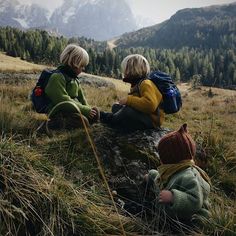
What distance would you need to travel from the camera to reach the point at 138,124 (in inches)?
215

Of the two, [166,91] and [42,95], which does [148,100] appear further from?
[42,95]

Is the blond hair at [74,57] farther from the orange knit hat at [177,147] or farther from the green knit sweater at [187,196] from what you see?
the green knit sweater at [187,196]

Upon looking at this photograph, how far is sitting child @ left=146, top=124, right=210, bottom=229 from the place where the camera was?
3291mm

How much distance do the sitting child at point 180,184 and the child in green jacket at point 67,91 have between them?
202 centimetres

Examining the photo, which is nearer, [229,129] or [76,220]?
[76,220]

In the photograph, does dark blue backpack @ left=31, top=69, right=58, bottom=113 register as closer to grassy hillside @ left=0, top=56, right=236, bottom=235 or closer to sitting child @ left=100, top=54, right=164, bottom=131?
sitting child @ left=100, top=54, right=164, bottom=131

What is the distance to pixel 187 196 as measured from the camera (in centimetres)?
331

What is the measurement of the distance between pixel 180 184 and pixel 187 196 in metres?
0.18

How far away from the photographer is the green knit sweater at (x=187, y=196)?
3283mm

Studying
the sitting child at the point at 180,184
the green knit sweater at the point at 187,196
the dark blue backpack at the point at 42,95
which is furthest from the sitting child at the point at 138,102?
the green knit sweater at the point at 187,196

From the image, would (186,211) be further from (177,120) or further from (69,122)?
(177,120)

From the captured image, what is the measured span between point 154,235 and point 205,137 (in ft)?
10.2

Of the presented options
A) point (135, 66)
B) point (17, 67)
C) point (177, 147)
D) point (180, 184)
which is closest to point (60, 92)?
point (135, 66)

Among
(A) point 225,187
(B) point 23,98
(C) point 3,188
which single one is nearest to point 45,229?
(C) point 3,188
